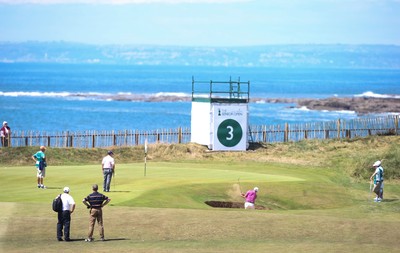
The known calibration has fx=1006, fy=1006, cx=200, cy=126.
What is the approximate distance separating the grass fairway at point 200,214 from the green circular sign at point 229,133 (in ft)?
Answer: 33.8

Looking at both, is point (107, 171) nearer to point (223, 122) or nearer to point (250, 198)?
point (250, 198)

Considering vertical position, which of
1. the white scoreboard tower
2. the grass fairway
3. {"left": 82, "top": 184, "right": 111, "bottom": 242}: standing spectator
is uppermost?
the white scoreboard tower

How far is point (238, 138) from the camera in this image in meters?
62.0

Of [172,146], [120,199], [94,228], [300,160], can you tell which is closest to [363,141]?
[300,160]

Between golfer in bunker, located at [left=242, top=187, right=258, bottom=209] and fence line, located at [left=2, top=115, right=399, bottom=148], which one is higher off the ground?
fence line, located at [left=2, top=115, right=399, bottom=148]

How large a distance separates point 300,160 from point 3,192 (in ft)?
72.9

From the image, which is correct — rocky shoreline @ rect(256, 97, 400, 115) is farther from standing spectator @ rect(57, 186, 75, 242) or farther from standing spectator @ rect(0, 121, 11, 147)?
standing spectator @ rect(57, 186, 75, 242)

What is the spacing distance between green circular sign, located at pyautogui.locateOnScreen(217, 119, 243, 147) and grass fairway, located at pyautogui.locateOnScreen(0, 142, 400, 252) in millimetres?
10306

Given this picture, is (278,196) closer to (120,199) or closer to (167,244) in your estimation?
(120,199)

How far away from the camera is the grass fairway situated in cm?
3162

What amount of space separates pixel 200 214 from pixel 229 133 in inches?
1023

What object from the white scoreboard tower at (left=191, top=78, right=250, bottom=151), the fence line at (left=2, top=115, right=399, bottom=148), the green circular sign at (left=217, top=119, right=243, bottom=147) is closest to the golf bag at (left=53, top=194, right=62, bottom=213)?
the white scoreboard tower at (left=191, top=78, right=250, bottom=151)

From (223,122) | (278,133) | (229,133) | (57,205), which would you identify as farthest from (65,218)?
(278,133)

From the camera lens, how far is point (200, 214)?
1412 inches
